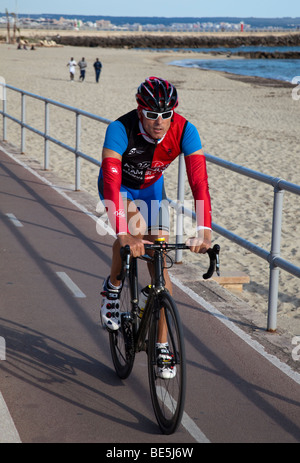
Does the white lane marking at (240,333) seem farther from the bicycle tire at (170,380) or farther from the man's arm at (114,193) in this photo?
the man's arm at (114,193)

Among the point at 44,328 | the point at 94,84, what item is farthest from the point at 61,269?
the point at 94,84

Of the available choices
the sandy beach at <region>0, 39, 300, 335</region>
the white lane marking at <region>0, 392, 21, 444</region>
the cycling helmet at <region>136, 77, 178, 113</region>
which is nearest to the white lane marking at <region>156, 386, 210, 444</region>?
the white lane marking at <region>0, 392, 21, 444</region>

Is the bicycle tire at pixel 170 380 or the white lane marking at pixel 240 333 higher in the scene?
the bicycle tire at pixel 170 380

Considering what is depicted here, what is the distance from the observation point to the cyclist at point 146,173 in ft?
13.0

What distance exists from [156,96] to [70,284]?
3157 mm

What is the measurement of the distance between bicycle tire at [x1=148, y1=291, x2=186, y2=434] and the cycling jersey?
563 millimetres

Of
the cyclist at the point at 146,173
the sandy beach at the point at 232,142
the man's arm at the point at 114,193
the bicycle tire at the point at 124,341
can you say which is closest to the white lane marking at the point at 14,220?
the sandy beach at the point at 232,142

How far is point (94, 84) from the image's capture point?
41.7m

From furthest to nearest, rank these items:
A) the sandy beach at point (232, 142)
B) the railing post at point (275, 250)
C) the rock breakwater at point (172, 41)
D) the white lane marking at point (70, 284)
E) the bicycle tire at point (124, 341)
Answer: the rock breakwater at point (172, 41)
the sandy beach at point (232, 142)
the white lane marking at point (70, 284)
the railing post at point (275, 250)
the bicycle tire at point (124, 341)

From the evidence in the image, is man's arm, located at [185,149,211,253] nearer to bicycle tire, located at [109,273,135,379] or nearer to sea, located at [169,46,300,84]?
bicycle tire, located at [109,273,135,379]

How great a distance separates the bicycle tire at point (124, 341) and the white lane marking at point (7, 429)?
0.80m

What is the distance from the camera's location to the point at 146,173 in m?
4.43

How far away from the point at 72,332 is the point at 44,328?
231mm
